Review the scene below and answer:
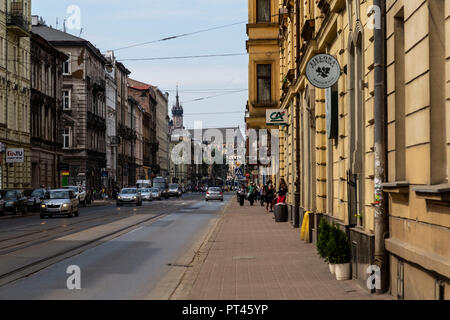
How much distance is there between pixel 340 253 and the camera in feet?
41.5

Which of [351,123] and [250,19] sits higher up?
[250,19]

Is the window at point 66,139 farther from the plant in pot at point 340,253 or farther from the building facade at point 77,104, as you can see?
the plant in pot at point 340,253

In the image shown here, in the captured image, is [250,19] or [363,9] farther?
[250,19]

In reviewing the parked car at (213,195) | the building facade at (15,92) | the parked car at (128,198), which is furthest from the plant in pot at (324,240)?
the parked car at (213,195)

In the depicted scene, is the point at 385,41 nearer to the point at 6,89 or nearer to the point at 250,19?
the point at 250,19

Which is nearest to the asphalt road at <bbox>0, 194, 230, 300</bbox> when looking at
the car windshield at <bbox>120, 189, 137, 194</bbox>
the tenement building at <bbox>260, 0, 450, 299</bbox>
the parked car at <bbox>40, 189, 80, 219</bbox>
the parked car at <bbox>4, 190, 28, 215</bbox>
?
the tenement building at <bbox>260, 0, 450, 299</bbox>

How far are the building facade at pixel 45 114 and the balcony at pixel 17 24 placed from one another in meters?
3.61

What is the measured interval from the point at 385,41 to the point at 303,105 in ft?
46.3

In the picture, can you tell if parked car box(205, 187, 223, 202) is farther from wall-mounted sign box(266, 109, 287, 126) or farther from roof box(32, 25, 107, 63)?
wall-mounted sign box(266, 109, 287, 126)

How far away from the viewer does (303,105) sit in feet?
82.3

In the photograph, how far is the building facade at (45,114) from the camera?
61906 millimetres

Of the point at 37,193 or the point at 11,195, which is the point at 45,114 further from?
the point at 11,195

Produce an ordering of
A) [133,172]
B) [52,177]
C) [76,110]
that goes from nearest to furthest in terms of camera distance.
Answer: [52,177], [76,110], [133,172]
